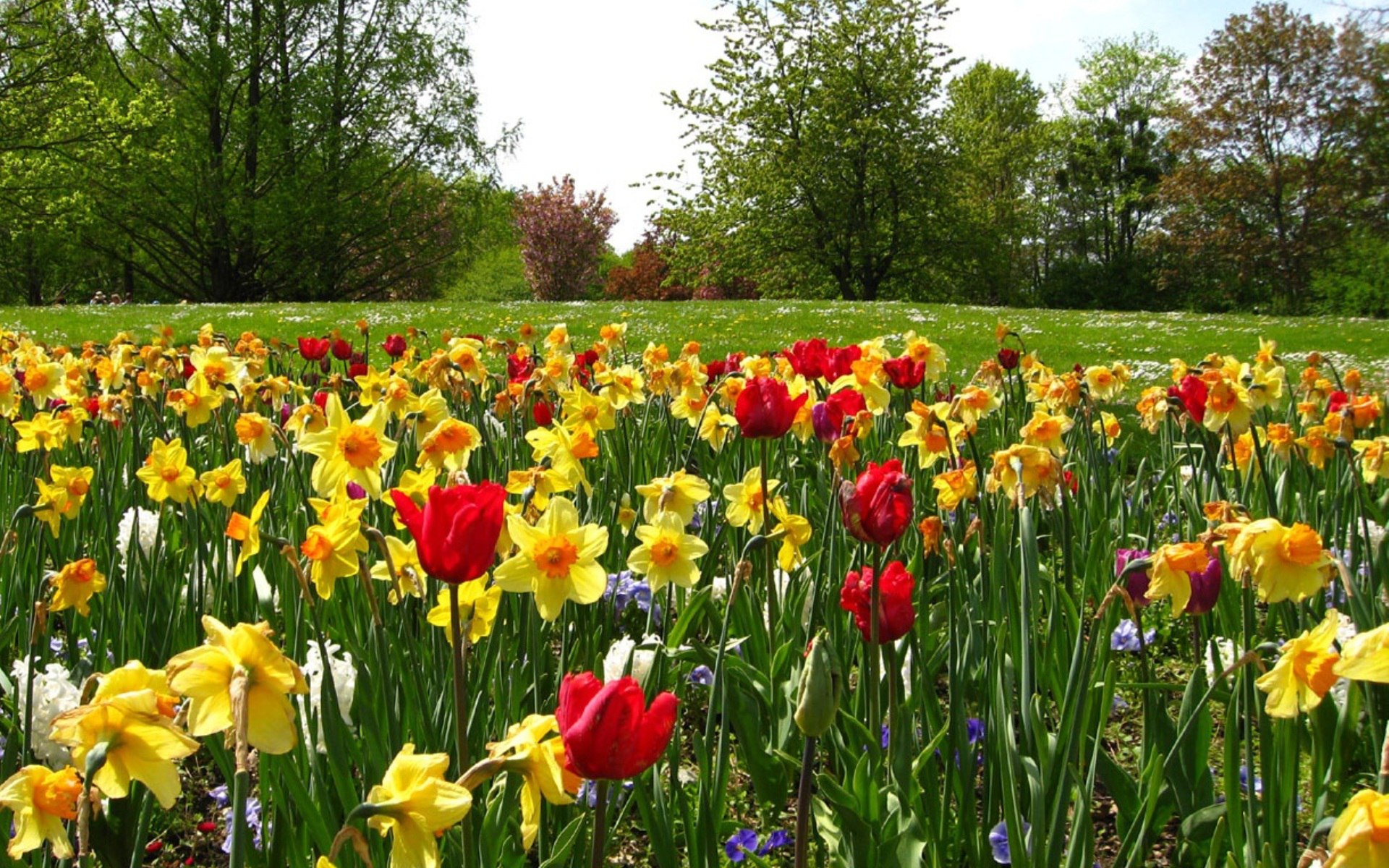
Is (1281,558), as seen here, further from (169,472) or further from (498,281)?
Answer: (498,281)

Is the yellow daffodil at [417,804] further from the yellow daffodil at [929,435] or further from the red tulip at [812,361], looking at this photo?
the red tulip at [812,361]

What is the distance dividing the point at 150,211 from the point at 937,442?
27946mm

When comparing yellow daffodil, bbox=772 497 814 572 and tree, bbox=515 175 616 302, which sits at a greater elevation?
tree, bbox=515 175 616 302

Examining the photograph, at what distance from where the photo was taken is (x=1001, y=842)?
147 cm

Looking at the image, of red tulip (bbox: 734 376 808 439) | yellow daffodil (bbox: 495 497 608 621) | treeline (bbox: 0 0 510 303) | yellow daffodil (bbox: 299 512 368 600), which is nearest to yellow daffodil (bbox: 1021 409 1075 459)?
red tulip (bbox: 734 376 808 439)

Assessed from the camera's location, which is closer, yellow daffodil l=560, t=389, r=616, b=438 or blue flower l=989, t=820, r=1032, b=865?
blue flower l=989, t=820, r=1032, b=865

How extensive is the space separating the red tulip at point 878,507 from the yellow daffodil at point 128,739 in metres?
0.94

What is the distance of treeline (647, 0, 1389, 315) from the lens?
27.3m

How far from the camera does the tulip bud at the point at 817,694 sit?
1048 mm

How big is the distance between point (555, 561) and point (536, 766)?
44cm

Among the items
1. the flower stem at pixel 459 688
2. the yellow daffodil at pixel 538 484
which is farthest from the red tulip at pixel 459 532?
the yellow daffodil at pixel 538 484

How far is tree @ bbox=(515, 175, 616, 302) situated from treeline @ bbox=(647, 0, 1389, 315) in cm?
732

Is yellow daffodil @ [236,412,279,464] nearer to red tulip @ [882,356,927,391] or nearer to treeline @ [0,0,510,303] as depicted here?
red tulip @ [882,356,927,391]

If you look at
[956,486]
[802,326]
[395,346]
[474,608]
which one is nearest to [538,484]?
[474,608]
